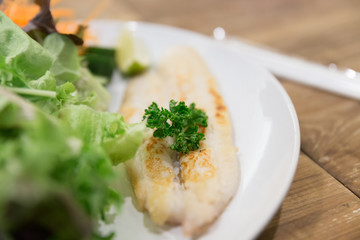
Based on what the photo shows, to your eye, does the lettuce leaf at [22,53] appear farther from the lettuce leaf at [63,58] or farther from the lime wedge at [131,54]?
the lime wedge at [131,54]

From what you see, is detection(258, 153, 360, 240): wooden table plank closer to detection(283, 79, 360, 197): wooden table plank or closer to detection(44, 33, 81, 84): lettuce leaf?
detection(283, 79, 360, 197): wooden table plank

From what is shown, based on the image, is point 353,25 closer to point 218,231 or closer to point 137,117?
point 137,117

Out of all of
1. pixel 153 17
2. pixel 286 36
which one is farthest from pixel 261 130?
pixel 153 17

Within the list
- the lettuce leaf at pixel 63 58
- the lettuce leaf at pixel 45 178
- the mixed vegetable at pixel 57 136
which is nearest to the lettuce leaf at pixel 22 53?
the mixed vegetable at pixel 57 136

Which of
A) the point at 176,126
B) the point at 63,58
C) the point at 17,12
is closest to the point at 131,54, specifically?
the point at 63,58

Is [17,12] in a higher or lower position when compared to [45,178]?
lower

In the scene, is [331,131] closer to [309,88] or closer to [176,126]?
[309,88]
